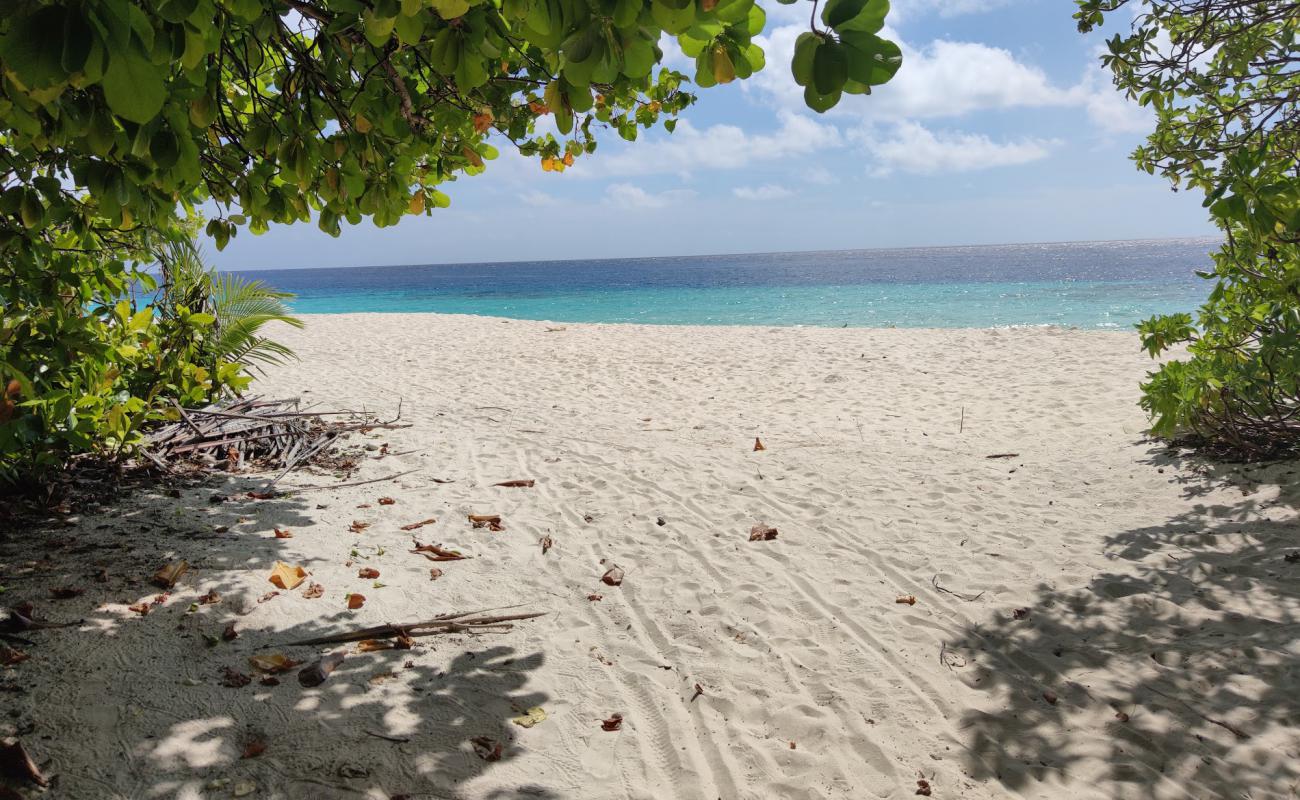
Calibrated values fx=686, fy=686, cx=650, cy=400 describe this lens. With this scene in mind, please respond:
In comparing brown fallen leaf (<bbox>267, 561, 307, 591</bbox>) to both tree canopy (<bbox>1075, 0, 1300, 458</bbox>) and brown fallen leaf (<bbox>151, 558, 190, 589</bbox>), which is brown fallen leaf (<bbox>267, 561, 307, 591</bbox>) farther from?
tree canopy (<bbox>1075, 0, 1300, 458</bbox>)

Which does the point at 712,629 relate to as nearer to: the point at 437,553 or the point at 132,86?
the point at 437,553

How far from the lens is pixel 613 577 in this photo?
3.82m

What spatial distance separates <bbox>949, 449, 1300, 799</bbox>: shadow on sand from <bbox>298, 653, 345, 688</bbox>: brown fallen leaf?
2.42 m

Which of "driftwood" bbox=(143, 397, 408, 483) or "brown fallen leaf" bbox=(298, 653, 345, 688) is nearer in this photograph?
"brown fallen leaf" bbox=(298, 653, 345, 688)

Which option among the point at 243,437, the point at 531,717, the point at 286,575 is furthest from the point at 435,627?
the point at 243,437

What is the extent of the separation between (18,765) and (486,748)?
1.34m

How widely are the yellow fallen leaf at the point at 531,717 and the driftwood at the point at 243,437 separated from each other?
10.0ft

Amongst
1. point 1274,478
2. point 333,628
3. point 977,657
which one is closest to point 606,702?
point 333,628

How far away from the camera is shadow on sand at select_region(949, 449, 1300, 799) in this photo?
7.71 feet

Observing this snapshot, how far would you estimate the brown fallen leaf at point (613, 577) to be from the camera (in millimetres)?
3783

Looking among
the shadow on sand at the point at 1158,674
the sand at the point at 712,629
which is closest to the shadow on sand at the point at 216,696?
the sand at the point at 712,629

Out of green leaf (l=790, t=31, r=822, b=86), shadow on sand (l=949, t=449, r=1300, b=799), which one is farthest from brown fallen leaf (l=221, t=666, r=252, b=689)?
green leaf (l=790, t=31, r=822, b=86)

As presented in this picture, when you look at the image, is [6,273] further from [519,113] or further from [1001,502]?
[1001,502]

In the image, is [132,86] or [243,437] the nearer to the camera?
[132,86]
